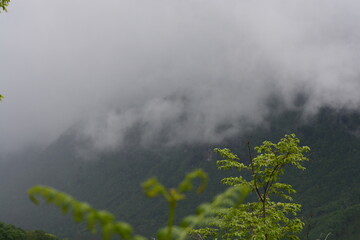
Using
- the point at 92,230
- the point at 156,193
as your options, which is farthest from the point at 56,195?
the point at 156,193

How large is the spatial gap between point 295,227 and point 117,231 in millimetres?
13144

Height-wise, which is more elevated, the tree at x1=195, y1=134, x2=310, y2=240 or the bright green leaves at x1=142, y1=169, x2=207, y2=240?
the tree at x1=195, y1=134, x2=310, y2=240

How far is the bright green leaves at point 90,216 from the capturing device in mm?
2088

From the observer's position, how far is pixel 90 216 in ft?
7.04

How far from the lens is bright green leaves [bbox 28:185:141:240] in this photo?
209 centimetres

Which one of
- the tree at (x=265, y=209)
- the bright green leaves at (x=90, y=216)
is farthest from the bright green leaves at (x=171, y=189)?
the tree at (x=265, y=209)

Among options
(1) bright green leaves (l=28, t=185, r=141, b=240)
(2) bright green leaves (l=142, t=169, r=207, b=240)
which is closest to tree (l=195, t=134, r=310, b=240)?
(2) bright green leaves (l=142, t=169, r=207, b=240)

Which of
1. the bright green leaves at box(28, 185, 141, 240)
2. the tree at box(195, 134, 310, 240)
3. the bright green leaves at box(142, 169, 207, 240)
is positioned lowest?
the bright green leaves at box(28, 185, 141, 240)

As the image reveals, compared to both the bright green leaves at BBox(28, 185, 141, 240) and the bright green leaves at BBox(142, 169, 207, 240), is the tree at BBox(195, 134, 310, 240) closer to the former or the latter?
the bright green leaves at BBox(142, 169, 207, 240)

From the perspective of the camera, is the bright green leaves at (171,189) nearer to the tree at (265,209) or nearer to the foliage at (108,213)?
the foliage at (108,213)

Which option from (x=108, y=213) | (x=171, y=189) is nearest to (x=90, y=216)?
(x=108, y=213)

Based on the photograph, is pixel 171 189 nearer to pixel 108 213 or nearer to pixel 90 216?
pixel 108 213

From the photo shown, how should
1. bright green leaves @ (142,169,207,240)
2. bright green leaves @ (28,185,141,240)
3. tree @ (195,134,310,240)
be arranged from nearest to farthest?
1. bright green leaves @ (28,185,141,240)
2. bright green leaves @ (142,169,207,240)
3. tree @ (195,134,310,240)

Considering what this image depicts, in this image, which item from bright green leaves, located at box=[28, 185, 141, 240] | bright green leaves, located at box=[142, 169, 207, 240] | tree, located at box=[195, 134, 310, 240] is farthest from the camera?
tree, located at box=[195, 134, 310, 240]
